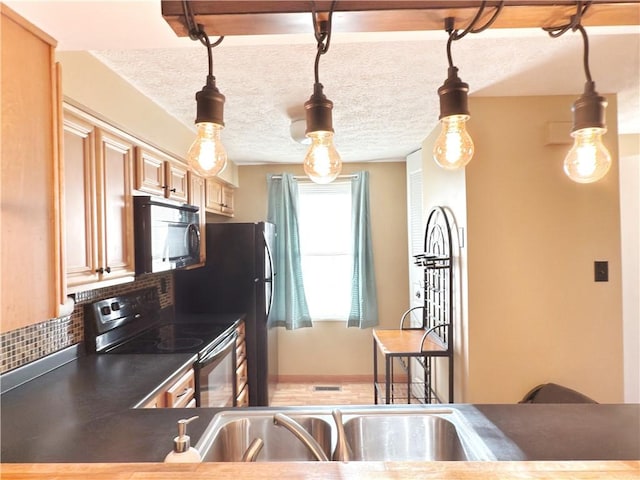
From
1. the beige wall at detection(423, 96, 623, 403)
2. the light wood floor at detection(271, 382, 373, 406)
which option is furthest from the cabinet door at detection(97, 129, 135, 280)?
the light wood floor at detection(271, 382, 373, 406)

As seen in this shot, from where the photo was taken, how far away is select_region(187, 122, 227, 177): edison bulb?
0.80 m

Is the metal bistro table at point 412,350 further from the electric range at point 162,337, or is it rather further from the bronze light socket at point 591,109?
the bronze light socket at point 591,109

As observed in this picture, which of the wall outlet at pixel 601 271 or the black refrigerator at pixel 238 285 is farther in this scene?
the black refrigerator at pixel 238 285

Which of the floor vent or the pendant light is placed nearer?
the pendant light

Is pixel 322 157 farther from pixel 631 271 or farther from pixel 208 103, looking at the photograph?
pixel 631 271

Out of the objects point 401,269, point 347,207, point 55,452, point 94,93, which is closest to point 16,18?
point 94,93

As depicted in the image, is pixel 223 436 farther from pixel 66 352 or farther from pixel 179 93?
pixel 179 93

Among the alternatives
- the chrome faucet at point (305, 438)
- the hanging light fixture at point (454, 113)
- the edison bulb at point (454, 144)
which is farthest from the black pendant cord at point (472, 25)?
the chrome faucet at point (305, 438)

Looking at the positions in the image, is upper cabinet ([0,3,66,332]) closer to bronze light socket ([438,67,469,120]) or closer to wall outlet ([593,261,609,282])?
bronze light socket ([438,67,469,120])

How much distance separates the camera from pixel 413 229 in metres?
3.61

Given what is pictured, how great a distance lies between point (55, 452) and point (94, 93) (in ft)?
4.59

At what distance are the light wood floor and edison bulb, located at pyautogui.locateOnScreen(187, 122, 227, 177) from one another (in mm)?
2987

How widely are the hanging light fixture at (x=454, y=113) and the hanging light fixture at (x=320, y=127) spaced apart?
0.24m

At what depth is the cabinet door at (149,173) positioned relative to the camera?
1.95 meters
